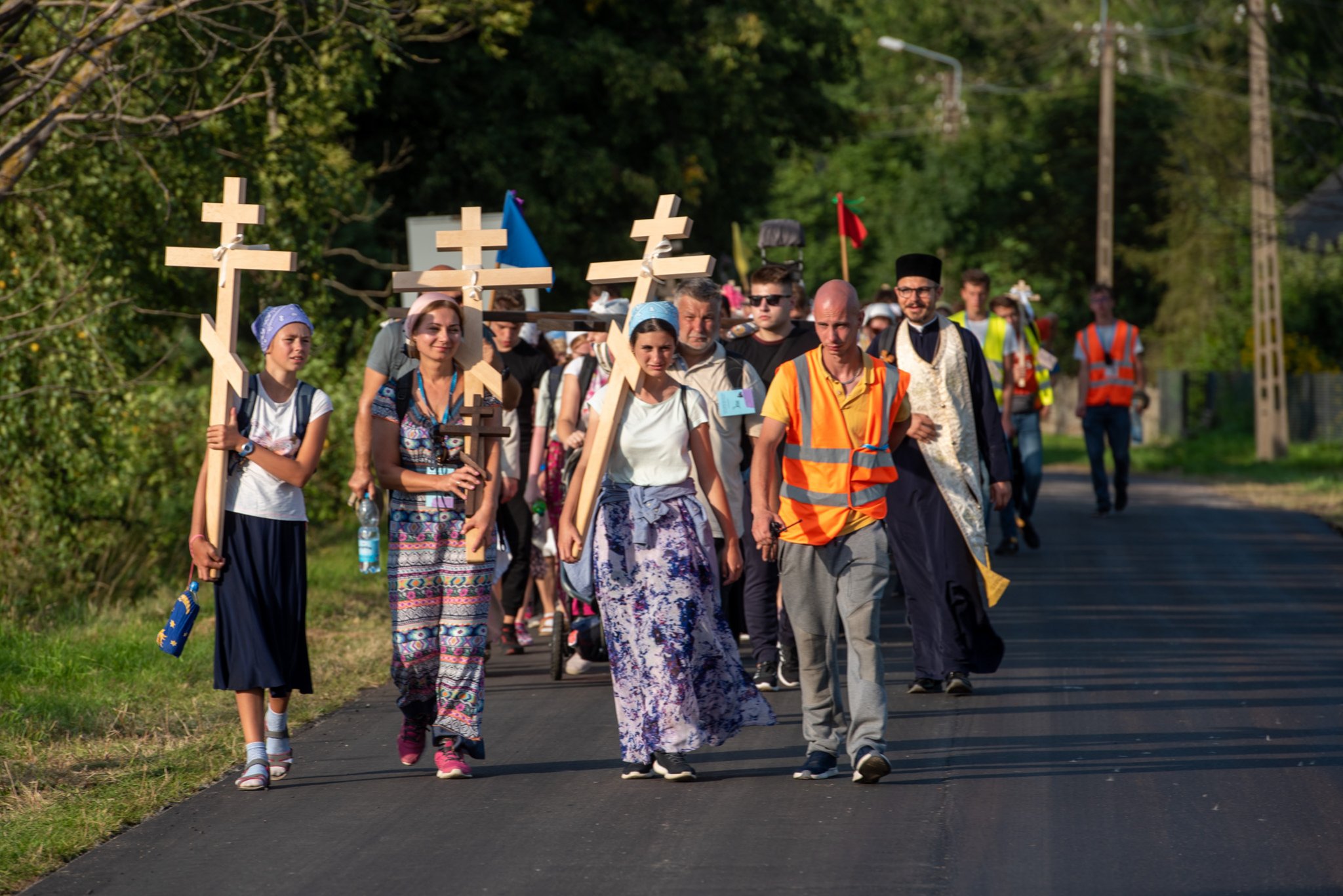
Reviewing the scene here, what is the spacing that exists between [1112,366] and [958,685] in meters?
9.09

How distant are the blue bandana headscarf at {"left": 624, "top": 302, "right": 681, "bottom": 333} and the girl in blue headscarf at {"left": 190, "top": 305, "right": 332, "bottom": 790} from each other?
49.1 inches

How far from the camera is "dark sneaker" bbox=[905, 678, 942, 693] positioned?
9.01 metres

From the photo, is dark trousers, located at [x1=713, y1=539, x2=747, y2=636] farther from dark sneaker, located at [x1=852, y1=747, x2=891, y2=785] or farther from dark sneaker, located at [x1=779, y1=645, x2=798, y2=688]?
dark sneaker, located at [x1=852, y1=747, x2=891, y2=785]

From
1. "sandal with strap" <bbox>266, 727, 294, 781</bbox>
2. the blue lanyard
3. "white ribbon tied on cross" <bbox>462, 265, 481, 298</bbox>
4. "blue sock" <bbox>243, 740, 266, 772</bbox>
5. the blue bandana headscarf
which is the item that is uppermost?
"white ribbon tied on cross" <bbox>462, 265, 481, 298</bbox>

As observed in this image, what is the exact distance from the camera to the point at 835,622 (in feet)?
23.1

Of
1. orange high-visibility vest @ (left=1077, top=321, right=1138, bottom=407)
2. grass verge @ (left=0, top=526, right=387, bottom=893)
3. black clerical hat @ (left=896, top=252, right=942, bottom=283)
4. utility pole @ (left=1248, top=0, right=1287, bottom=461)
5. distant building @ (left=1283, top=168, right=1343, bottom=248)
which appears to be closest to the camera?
grass verge @ (left=0, top=526, right=387, bottom=893)

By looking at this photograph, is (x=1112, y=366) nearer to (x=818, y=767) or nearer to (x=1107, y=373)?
(x=1107, y=373)

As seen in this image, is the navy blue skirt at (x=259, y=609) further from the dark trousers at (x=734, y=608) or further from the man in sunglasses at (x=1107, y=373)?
the man in sunglasses at (x=1107, y=373)

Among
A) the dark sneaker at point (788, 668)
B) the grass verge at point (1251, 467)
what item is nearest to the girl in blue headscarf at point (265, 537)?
the dark sneaker at point (788, 668)

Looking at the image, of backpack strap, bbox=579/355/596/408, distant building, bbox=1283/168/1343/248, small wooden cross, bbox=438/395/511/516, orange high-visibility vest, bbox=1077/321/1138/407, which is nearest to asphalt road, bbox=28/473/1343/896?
small wooden cross, bbox=438/395/511/516

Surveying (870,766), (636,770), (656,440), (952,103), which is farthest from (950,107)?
(870,766)

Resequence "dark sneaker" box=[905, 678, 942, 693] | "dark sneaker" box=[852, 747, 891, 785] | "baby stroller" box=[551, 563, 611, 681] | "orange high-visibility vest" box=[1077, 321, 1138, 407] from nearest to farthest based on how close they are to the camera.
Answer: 1. "dark sneaker" box=[852, 747, 891, 785]
2. "dark sneaker" box=[905, 678, 942, 693]
3. "baby stroller" box=[551, 563, 611, 681]
4. "orange high-visibility vest" box=[1077, 321, 1138, 407]

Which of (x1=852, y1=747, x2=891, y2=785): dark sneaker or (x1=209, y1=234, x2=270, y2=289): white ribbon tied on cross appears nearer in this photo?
(x1=852, y1=747, x2=891, y2=785): dark sneaker

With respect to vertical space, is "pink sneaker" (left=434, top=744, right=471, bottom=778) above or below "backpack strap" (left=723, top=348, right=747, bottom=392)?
below
